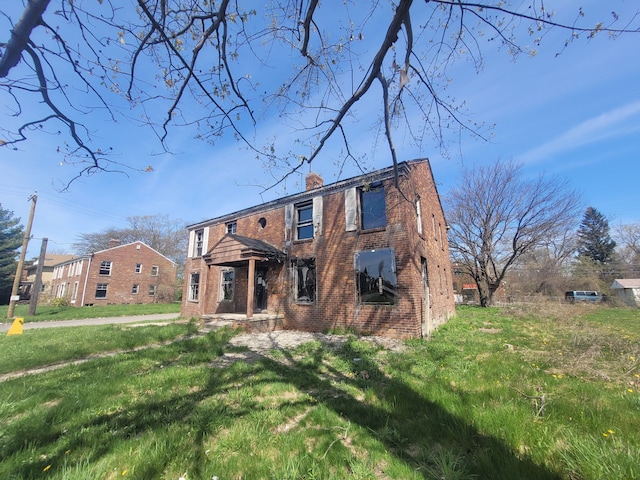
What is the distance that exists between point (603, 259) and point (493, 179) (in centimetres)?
3369

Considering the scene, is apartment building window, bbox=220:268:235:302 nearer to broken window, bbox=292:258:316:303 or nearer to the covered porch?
the covered porch

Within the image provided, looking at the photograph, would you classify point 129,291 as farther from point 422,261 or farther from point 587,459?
point 587,459

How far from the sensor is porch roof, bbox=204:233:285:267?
11.3 m

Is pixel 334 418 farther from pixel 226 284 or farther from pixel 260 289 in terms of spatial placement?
pixel 226 284

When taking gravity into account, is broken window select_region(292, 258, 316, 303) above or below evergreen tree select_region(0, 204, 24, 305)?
below

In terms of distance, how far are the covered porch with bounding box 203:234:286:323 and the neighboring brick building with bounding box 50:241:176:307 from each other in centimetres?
2507

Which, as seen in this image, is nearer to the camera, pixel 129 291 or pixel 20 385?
pixel 20 385

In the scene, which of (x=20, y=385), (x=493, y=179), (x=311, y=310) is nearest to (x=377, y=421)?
(x=20, y=385)

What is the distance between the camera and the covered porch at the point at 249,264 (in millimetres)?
11000

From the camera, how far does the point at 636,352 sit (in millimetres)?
5762

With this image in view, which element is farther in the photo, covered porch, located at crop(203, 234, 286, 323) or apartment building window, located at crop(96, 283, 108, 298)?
apartment building window, located at crop(96, 283, 108, 298)

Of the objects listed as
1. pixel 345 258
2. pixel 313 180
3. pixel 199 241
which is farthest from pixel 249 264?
pixel 199 241

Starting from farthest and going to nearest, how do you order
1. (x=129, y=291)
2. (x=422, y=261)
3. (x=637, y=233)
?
(x=637, y=233), (x=129, y=291), (x=422, y=261)

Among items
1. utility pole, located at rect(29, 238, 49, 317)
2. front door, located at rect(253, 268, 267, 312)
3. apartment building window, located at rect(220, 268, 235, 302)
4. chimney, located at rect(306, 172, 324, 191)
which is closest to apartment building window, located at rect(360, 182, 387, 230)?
chimney, located at rect(306, 172, 324, 191)
